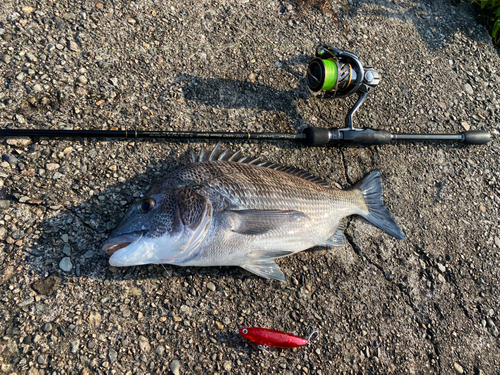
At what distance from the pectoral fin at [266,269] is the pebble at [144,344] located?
875mm

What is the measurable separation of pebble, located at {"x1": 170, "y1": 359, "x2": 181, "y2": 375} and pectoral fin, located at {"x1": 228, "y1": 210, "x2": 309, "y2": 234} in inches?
40.5

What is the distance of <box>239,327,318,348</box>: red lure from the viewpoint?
2.37m

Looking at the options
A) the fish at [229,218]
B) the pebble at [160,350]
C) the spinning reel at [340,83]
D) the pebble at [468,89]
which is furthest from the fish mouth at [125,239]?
the pebble at [468,89]

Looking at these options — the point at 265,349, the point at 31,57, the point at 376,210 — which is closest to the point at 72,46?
the point at 31,57

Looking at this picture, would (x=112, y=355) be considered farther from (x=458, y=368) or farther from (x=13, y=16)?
(x=13, y=16)

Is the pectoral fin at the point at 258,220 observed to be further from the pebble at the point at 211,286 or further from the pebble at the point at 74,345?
the pebble at the point at 74,345

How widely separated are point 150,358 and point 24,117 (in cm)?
227

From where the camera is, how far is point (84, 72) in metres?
3.02

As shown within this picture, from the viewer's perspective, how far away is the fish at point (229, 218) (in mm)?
2252

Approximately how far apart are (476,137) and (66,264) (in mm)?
4294

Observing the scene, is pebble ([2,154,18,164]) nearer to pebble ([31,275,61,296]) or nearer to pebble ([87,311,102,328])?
pebble ([31,275,61,296])

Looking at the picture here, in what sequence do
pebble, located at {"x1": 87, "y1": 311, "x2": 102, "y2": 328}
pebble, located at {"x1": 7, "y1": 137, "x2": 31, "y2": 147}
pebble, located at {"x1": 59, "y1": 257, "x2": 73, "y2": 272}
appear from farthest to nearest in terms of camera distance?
pebble, located at {"x1": 7, "y1": 137, "x2": 31, "y2": 147}
pebble, located at {"x1": 59, "y1": 257, "x2": 73, "y2": 272}
pebble, located at {"x1": 87, "y1": 311, "x2": 102, "y2": 328}

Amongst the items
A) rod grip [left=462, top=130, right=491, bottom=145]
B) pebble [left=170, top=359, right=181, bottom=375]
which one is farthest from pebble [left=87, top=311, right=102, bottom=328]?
rod grip [left=462, top=130, right=491, bottom=145]

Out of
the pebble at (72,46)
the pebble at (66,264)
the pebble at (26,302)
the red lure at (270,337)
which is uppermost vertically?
the pebble at (72,46)
